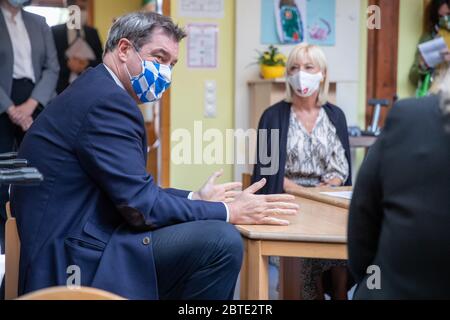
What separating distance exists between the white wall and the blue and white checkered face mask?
7.79 ft

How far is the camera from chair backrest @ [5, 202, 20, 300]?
1.81 metres

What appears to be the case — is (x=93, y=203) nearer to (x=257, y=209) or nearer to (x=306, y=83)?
(x=257, y=209)

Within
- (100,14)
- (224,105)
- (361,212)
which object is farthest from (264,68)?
(100,14)

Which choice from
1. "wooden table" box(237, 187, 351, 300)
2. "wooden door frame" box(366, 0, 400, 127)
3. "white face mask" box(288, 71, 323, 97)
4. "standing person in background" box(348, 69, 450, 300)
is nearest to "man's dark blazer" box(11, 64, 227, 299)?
"wooden table" box(237, 187, 351, 300)

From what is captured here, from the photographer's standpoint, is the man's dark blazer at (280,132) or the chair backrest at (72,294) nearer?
the chair backrest at (72,294)

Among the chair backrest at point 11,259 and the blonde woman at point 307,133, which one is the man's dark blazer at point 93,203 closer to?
the chair backrest at point 11,259

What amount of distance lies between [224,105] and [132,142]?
108 inches

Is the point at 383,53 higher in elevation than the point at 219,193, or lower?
higher

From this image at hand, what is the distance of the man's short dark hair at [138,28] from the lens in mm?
2092

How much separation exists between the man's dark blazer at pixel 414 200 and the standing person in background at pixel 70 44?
3.51m

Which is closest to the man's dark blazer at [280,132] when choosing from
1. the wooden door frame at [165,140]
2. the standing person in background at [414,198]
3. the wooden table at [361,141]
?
the wooden table at [361,141]

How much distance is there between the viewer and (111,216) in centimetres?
185

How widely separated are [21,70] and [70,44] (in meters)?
0.89

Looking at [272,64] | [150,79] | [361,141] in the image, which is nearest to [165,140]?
[272,64]
